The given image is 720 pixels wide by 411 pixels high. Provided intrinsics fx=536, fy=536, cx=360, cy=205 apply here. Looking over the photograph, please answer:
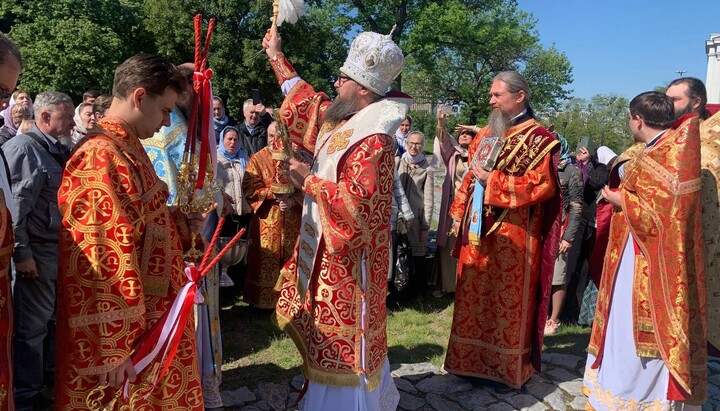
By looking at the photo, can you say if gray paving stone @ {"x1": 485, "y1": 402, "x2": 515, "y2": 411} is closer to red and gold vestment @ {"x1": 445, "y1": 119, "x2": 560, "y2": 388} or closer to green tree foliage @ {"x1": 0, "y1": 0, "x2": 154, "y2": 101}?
red and gold vestment @ {"x1": 445, "y1": 119, "x2": 560, "y2": 388}

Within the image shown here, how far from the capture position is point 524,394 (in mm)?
4348

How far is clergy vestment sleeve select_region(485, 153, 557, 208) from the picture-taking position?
13.3ft

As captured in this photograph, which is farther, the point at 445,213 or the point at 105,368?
the point at 445,213

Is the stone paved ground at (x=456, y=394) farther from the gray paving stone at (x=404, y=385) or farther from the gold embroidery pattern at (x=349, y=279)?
the gold embroidery pattern at (x=349, y=279)

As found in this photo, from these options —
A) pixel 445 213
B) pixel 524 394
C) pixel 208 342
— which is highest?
pixel 445 213

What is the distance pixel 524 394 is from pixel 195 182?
3.15 meters

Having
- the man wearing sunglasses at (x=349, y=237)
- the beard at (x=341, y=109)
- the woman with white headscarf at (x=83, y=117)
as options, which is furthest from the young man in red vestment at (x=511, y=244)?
the woman with white headscarf at (x=83, y=117)

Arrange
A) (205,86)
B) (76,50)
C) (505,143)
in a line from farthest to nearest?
(76,50) → (505,143) → (205,86)

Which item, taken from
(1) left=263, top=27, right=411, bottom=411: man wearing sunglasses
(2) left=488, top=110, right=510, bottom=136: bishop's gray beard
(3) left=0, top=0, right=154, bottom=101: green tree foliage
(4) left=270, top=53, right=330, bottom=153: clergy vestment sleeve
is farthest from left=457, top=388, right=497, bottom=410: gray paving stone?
(3) left=0, top=0, right=154, bottom=101: green tree foliage

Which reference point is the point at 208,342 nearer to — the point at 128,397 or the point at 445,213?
the point at 128,397

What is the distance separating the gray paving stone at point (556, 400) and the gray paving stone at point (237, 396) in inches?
91.3

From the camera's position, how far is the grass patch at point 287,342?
185 inches

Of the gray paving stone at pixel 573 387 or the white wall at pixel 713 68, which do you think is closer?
the gray paving stone at pixel 573 387

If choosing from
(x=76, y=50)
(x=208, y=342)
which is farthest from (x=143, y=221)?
(x=76, y=50)
